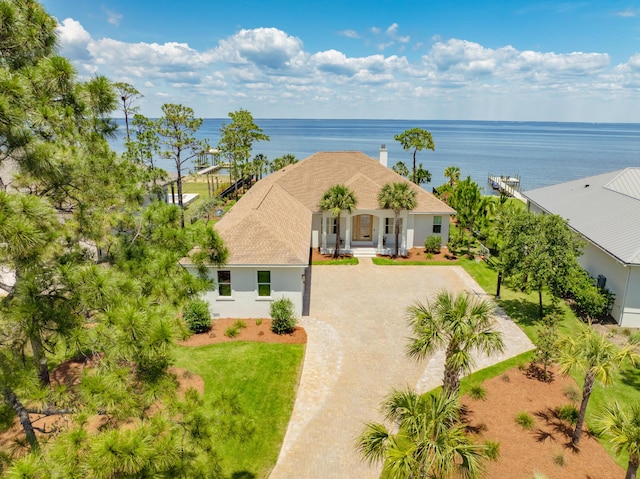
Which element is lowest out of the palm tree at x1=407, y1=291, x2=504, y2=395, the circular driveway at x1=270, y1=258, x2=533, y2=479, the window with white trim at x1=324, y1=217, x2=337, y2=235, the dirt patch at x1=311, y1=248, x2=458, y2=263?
the circular driveway at x1=270, y1=258, x2=533, y2=479

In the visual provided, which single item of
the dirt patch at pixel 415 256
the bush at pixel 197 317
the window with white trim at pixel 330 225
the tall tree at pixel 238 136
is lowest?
the dirt patch at pixel 415 256

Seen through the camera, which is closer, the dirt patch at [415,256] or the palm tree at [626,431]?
the palm tree at [626,431]

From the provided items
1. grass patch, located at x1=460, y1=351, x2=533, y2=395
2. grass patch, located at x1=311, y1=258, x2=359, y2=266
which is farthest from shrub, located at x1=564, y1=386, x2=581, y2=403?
grass patch, located at x1=311, y1=258, x2=359, y2=266

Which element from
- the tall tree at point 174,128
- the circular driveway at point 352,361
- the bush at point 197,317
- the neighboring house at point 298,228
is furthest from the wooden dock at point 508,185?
the bush at point 197,317

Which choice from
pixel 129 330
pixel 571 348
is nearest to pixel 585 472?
pixel 571 348

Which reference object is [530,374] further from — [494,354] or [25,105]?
[25,105]

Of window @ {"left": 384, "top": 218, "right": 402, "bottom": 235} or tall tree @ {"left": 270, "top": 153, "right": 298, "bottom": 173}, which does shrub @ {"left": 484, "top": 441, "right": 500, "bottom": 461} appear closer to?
window @ {"left": 384, "top": 218, "right": 402, "bottom": 235}

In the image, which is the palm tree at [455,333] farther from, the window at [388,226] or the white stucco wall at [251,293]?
the window at [388,226]
